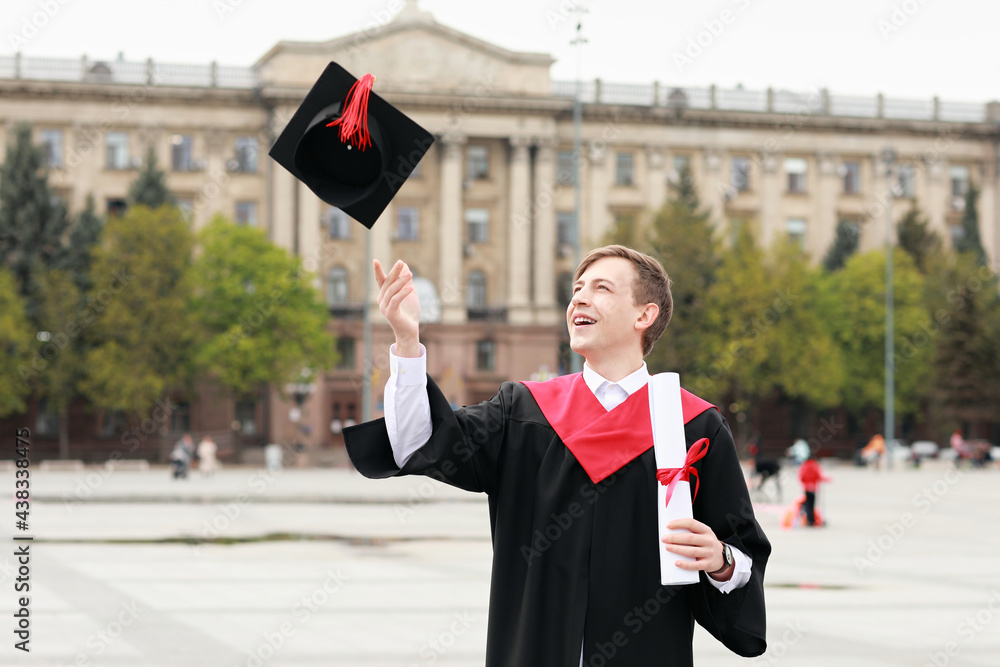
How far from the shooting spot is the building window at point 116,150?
227ft

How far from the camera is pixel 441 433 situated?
4102 mm

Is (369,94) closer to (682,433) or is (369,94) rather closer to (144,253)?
(682,433)

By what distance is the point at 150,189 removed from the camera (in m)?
62.4

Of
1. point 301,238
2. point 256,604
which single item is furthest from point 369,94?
point 301,238

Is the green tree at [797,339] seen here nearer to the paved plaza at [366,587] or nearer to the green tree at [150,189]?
the green tree at [150,189]

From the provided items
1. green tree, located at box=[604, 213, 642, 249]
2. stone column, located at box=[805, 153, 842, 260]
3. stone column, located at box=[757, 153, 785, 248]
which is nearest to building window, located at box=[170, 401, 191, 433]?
green tree, located at box=[604, 213, 642, 249]

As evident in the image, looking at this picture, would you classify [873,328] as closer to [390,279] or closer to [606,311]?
[606,311]

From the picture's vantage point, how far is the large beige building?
68062mm

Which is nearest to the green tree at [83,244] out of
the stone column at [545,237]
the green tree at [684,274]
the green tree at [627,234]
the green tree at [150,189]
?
the green tree at [150,189]

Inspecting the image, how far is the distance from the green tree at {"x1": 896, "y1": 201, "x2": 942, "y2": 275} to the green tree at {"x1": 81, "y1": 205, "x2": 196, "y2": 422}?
40.0 meters

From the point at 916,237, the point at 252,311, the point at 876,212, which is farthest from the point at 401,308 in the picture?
the point at 876,212

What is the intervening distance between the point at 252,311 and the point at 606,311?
5452cm

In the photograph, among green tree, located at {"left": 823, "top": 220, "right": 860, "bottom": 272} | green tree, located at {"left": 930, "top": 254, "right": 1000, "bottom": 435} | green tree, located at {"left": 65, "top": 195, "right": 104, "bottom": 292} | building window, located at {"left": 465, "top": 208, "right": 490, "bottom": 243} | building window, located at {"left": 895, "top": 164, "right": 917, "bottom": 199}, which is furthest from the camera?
building window, located at {"left": 895, "top": 164, "right": 917, "bottom": 199}

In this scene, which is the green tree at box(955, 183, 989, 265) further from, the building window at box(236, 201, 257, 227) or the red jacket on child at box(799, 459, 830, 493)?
the red jacket on child at box(799, 459, 830, 493)
